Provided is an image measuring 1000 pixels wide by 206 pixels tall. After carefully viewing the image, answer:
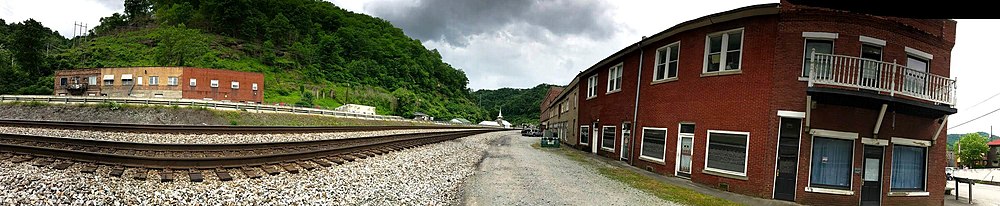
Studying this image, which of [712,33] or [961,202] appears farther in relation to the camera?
[961,202]

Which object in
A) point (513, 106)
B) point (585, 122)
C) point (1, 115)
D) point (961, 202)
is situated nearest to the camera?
point (961, 202)

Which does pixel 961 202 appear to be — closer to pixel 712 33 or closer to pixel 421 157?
pixel 712 33

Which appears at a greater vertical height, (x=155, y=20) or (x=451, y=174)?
(x=155, y=20)

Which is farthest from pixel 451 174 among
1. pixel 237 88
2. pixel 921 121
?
pixel 237 88

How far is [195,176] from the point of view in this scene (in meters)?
8.08

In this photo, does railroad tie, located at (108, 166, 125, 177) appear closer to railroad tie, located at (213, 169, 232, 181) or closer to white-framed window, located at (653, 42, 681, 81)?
railroad tie, located at (213, 169, 232, 181)

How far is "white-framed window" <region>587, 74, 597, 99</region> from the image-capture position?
23859 millimetres

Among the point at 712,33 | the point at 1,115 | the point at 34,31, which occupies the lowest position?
the point at 1,115

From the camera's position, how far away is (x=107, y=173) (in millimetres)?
8172

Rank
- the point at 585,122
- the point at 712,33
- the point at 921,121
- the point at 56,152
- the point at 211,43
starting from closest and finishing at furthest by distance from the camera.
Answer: the point at 56,152 < the point at 921,121 < the point at 712,33 < the point at 585,122 < the point at 211,43

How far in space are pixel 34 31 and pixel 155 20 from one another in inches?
2099

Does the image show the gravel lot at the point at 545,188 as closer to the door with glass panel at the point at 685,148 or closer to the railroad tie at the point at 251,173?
the door with glass panel at the point at 685,148

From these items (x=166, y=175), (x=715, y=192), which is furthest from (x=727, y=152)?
(x=166, y=175)

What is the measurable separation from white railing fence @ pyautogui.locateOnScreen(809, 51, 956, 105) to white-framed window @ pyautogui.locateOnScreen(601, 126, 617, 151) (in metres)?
8.77
